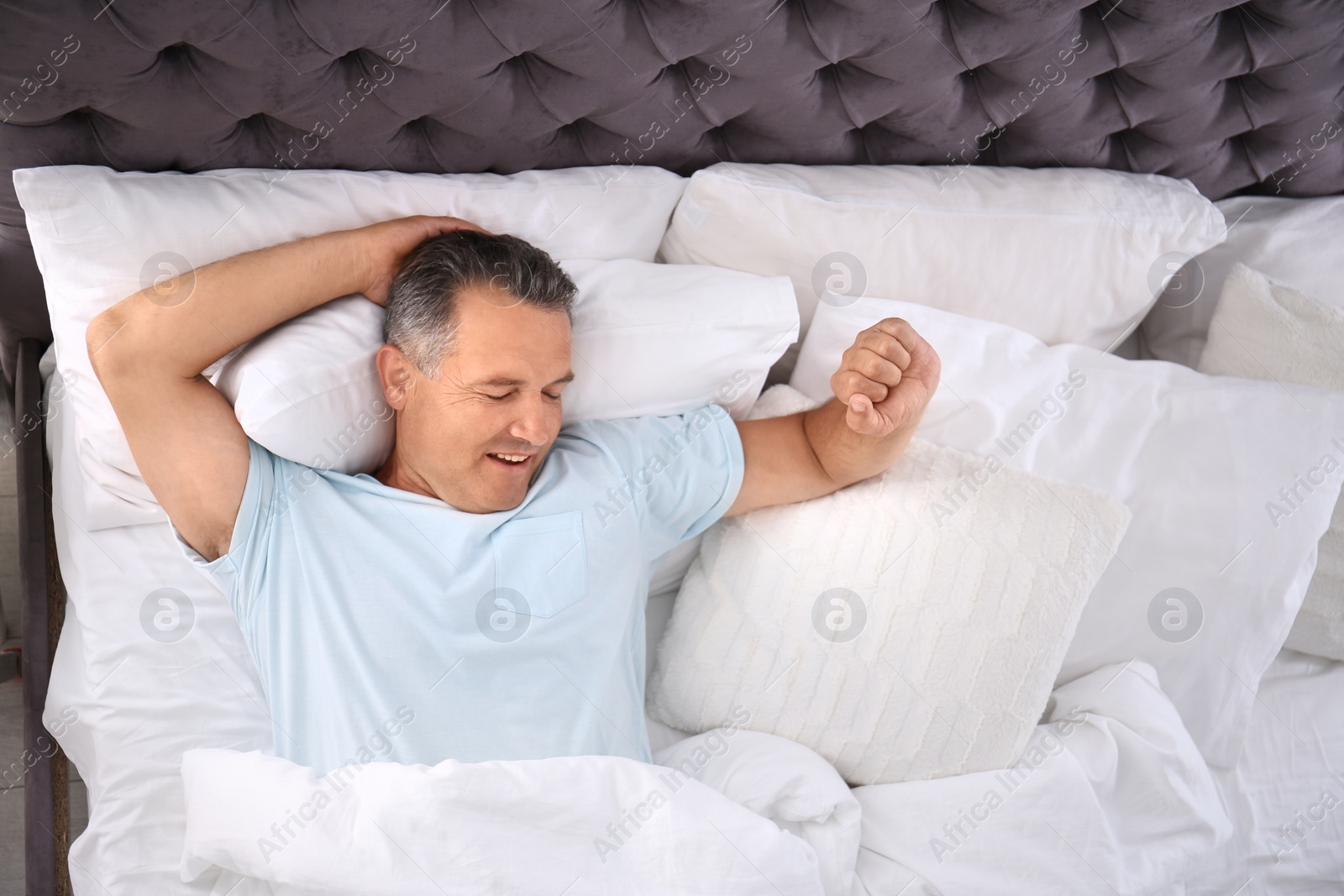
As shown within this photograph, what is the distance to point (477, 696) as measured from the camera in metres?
1.41

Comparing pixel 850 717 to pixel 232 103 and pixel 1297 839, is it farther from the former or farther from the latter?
pixel 232 103

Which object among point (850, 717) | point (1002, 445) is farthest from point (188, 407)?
point (1002, 445)

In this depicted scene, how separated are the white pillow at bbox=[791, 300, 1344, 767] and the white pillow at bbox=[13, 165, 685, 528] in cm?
61

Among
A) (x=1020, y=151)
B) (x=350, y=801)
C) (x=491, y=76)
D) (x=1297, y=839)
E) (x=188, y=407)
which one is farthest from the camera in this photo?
(x=1020, y=151)

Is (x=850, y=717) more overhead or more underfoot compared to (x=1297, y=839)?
more overhead

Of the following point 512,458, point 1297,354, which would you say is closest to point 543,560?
point 512,458

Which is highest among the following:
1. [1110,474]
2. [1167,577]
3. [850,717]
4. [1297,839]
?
[1110,474]

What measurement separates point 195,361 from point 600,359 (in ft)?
2.02

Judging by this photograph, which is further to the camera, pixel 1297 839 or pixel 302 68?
pixel 1297 839

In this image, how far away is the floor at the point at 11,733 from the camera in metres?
1.84

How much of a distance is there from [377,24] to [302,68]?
134 mm

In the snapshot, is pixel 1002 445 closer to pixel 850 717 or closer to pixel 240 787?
pixel 850 717

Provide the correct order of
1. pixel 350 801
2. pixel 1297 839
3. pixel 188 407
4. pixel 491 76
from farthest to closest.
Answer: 1. pixel 1297 839
2. pixel 491 76
3. pixel 188 407
4. pixel 350 801

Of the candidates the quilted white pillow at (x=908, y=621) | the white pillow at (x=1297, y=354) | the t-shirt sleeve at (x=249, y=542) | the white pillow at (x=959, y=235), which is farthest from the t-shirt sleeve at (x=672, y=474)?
the white pillow at (x=1297, y=354)
